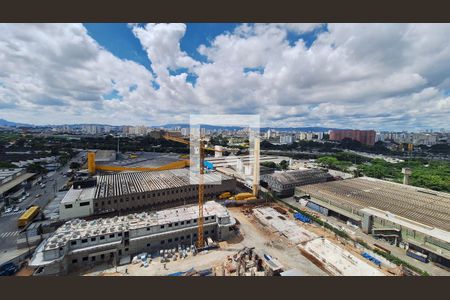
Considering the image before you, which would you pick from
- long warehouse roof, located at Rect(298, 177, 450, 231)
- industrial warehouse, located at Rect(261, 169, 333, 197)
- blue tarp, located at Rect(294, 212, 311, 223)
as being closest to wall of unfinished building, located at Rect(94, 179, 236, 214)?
industrial warehouse, located at Rect(261, 169, 333, 197)

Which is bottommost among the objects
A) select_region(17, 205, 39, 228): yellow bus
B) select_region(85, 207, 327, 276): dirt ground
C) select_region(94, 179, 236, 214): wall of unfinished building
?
select_region(85, 207, 327, 276): dirt ground

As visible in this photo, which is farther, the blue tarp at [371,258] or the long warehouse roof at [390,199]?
the long warehouse roof at [390,199]

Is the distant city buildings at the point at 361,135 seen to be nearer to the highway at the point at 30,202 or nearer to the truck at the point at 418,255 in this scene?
the truck at the point at 418,255

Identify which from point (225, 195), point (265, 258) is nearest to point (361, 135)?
point (225, 195)

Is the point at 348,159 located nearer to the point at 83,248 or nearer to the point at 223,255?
the point at 223,255

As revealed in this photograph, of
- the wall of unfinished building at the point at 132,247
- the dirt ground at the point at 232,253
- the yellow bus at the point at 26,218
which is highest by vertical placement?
the yellow bus at the point at 26,218

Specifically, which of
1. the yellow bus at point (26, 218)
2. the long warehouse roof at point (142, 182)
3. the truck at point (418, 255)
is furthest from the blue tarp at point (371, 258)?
the yellow bus at point (26, 218)

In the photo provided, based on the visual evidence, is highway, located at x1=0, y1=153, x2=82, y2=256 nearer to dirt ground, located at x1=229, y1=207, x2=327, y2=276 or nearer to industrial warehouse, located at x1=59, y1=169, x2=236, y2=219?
industrial warehouse, located at x1=59, y1=169, x2=236, y2=219
